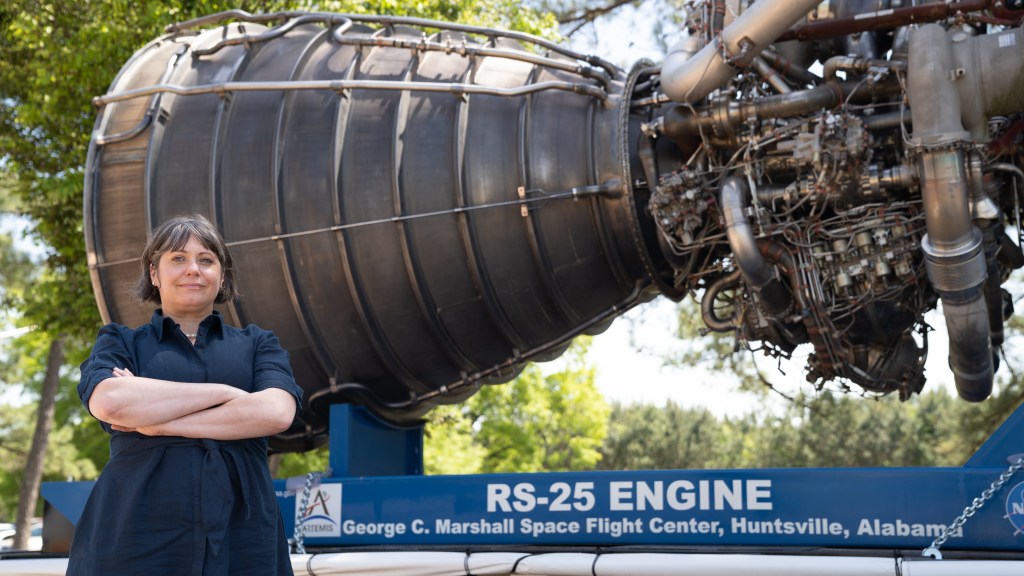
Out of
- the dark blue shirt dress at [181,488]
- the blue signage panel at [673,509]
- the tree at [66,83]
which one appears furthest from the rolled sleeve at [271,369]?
the tree at [66,83]

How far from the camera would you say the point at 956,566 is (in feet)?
12.4

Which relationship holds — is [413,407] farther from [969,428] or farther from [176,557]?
[969,428]

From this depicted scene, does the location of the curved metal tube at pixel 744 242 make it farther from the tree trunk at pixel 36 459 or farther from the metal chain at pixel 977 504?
the tree trunk at pixel 36 459

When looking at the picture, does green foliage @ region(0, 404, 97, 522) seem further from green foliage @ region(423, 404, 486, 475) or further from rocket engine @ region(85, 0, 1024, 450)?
rocket engine @ region(85, 0, 1024, 450)

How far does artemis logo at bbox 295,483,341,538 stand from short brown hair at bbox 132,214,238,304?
2.81 metres

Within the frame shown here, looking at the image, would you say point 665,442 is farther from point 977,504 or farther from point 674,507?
point 977,504

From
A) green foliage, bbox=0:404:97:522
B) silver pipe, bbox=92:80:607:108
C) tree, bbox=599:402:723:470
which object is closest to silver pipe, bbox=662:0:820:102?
silver pipe, bbox=92:80:607:108

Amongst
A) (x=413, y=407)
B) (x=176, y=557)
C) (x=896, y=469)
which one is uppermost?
(x=413, y=407)

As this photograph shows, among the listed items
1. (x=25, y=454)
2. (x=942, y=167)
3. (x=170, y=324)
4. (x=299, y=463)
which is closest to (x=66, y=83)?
(x=299, y=463)

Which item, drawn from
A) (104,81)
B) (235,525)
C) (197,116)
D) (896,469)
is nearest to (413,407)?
(197,116)

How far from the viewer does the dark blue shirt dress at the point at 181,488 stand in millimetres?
2248

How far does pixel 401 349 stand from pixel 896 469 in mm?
2944

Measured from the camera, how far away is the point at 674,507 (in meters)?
4.57

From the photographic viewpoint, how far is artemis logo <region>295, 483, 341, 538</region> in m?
5.34
